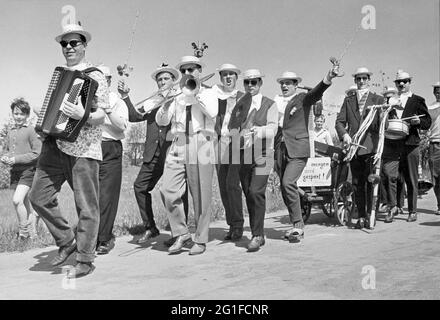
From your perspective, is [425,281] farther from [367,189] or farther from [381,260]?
[367,189]

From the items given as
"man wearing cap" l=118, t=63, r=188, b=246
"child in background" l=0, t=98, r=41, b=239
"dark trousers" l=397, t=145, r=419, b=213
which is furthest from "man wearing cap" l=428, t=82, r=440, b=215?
"child in background" l=0, t=98, r=41, b=239

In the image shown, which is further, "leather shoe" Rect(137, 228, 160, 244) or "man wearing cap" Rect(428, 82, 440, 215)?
"man wearing cap" Rect(428, 82, 440, 215)

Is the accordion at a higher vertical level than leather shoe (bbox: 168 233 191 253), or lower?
higher

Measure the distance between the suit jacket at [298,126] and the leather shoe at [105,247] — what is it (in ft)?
8.96

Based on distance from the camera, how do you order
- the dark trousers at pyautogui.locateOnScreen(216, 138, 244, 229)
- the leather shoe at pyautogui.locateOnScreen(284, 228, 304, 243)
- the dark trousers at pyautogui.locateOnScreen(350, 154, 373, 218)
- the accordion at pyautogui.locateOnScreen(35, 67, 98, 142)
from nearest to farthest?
the accordion at pyautogui.locateOnScreen(35, 67, 98, 142) → the leather shoe at pyautogui.locateOnScreen(284, 228, 304, 243) → the dark trousers at pyautogui.locateOnScreen(216, 138, 244, 229) → the dark trousers at pyautogui.locateOnScreen(350, 154, 373, 218)

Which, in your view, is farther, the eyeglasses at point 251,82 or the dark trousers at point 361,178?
the dark trousers at point 361,178

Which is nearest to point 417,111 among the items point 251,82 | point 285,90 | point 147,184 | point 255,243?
point 285,90

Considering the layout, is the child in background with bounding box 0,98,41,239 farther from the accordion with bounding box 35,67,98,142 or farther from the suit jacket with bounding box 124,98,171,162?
the accordion with bounding box 35,67,98,142

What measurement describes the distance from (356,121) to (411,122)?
1.40 meters

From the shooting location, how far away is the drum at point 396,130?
944 centimetres

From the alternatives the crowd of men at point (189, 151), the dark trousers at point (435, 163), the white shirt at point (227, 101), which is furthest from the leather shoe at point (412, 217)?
A: the white shirt at point (227, 101)

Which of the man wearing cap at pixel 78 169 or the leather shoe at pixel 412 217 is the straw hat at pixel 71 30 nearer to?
the man wearing cap at pixel 78 169

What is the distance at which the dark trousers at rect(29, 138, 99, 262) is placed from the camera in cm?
547

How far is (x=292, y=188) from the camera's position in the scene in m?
7.69
